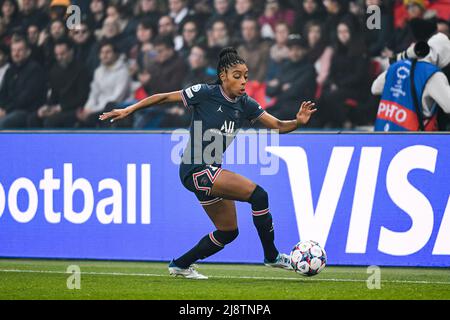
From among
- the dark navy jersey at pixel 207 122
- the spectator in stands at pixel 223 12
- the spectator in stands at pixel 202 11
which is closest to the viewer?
the dark navy jersey at pixel 207 122

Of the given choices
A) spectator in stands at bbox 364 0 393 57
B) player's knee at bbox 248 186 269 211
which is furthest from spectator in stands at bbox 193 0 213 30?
player's knee at bbox 248 186 269 211

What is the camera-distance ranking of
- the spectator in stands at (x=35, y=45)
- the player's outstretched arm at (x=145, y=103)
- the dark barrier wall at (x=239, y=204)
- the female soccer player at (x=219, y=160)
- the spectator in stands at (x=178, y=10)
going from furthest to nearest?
the spectator in stands at (x=35, y=45), the spectator in stands at (x=178, y=10), the dark barrier wall at (x=239, y=204), the female soccer player at (x=219, y=160), the player's outstretched arm at (x=145, y=103)

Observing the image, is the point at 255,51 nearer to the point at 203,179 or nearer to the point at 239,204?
the point at 239,204

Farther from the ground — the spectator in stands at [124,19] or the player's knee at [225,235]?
the spectator in stands at [124,19]

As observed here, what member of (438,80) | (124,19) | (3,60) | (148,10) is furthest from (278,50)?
(3,60)

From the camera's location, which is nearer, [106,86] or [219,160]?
[219,160]

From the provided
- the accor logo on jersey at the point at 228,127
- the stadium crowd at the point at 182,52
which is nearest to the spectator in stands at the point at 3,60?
the stadium crowd at the point at 182,52

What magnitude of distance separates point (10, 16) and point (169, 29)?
3.14m

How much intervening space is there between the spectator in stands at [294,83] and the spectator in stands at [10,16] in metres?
4.78

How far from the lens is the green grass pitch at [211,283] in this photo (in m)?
8.09

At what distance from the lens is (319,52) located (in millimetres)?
13719

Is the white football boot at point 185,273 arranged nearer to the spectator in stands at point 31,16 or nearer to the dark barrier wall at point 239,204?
the dark barrier wall at point 239,204

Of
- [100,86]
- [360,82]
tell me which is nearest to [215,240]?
[360,82]

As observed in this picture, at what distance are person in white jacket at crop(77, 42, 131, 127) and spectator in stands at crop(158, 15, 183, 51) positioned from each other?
0.74 metres
